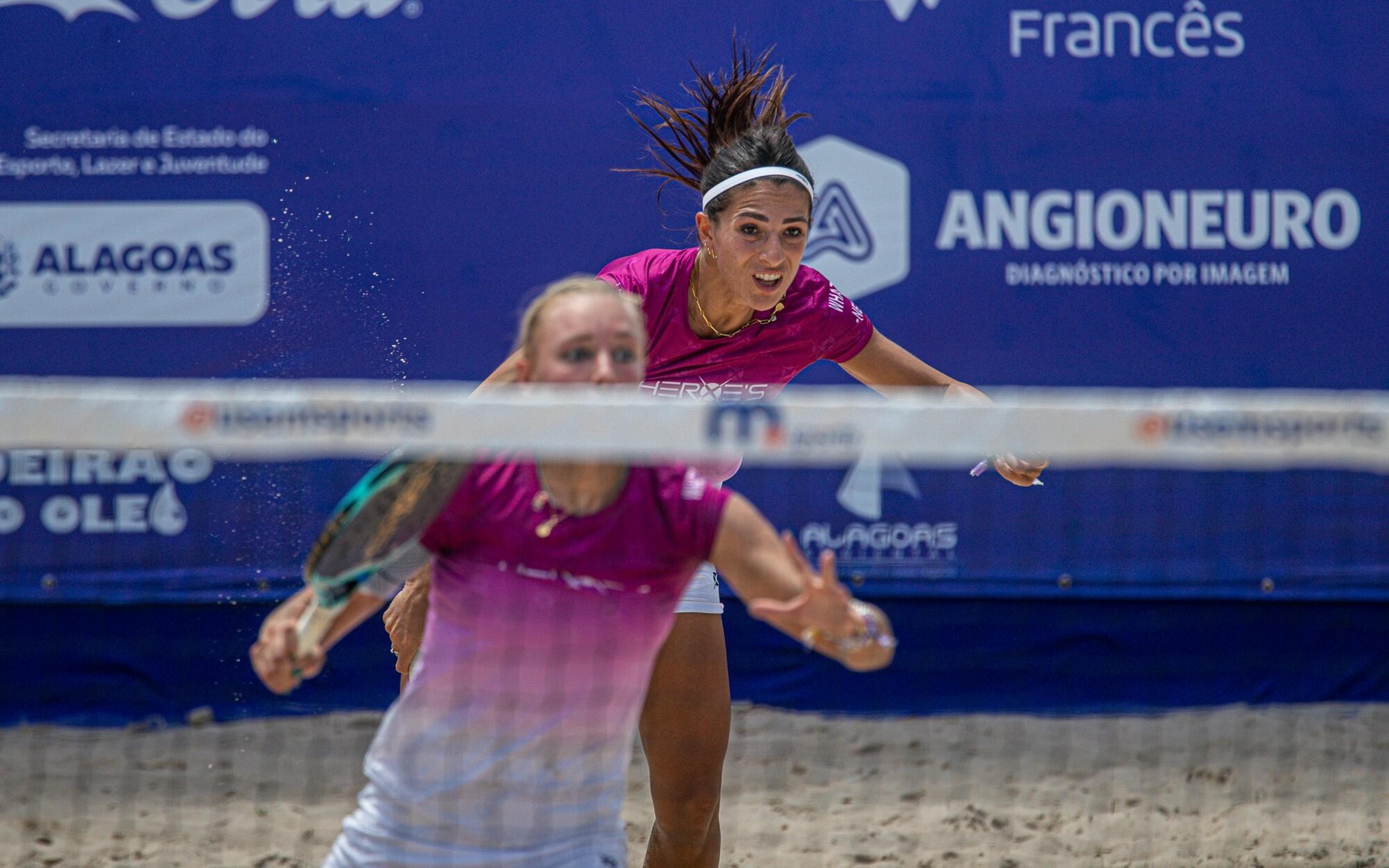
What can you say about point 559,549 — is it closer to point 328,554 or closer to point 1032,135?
point 328,554

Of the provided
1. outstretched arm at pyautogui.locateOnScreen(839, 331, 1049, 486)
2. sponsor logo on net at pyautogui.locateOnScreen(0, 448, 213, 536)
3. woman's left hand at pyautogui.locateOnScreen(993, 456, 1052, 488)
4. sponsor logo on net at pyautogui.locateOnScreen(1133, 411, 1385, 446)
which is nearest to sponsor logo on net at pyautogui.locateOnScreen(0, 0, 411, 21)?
sponsor logo on net at pyautogui.locateOnScreen(0, 448, 213, 536)

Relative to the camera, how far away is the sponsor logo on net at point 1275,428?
2135mm

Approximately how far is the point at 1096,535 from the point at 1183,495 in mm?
365

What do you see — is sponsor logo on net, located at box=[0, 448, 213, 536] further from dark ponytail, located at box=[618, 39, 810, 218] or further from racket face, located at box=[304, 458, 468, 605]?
racket face, located at box=[304, 458, 468, 605]

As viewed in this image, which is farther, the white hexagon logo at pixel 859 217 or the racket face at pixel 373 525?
the white hexagon logo at pixel 859 217

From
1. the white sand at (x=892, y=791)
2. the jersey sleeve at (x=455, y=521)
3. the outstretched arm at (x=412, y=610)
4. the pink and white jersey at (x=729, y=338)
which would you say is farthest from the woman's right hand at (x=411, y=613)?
the white sand at (x=892, y=791)

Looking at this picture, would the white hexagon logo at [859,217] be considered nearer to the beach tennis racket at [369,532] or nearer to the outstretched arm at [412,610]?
the outstretched arm at [412,610]

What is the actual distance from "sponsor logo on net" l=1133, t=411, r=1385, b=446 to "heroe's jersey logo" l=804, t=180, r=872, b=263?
358 cm

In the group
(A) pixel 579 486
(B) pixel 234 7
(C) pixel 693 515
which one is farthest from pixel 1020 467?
(B) pixel 234 7

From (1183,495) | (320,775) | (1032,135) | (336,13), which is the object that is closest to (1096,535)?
(1183,495)

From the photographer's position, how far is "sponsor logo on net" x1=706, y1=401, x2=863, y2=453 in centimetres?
207

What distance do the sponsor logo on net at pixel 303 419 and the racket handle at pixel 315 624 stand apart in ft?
0.84

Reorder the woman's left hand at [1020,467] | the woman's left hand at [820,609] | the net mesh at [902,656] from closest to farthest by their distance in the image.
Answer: the woman's left hand at [820,609], the woman's left hand at [1020,467], the net mesh at [902,656]

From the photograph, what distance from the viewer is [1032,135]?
5.56 m
